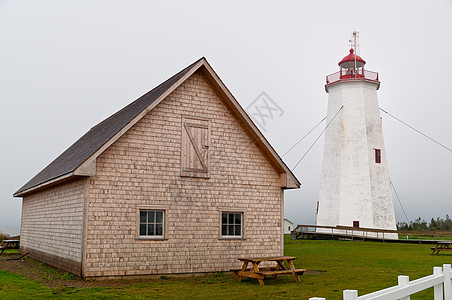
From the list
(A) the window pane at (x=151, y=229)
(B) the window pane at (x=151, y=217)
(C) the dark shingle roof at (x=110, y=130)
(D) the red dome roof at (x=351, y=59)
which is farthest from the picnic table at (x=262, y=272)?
(D) the red dome roof at (x=351, y=59)

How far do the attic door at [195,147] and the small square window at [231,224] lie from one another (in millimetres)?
1562

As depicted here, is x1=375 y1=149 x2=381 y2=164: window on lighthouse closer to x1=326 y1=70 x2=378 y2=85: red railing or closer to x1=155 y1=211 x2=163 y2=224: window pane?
x1=326 y1=70 x2=378 y2=85: red railing

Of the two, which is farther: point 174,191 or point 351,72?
point 351,72

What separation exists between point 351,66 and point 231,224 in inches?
1014

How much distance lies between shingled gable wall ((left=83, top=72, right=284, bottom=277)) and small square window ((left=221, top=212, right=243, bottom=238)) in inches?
8.8

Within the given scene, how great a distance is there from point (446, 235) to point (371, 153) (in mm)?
10199

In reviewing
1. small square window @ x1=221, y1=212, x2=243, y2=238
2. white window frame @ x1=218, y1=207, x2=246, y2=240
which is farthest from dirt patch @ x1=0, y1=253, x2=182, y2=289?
small square window @ x1=221, y1=212, x2=243, y2=238

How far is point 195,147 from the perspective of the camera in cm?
1498

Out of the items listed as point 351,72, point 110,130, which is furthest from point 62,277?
point 351,72

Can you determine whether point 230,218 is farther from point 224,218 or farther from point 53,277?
point 53,277

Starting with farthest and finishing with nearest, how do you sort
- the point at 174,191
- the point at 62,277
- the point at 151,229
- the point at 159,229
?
1. the point at 174,191
2. the point at 159,229
3. the point at 151,229
4. the point at 62,277

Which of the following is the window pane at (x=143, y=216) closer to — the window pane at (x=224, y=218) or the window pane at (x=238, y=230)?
the window pane at (x=224, y=218)

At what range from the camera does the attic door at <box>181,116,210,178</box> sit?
48.5 ft

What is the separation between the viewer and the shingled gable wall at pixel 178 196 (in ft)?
43.6
